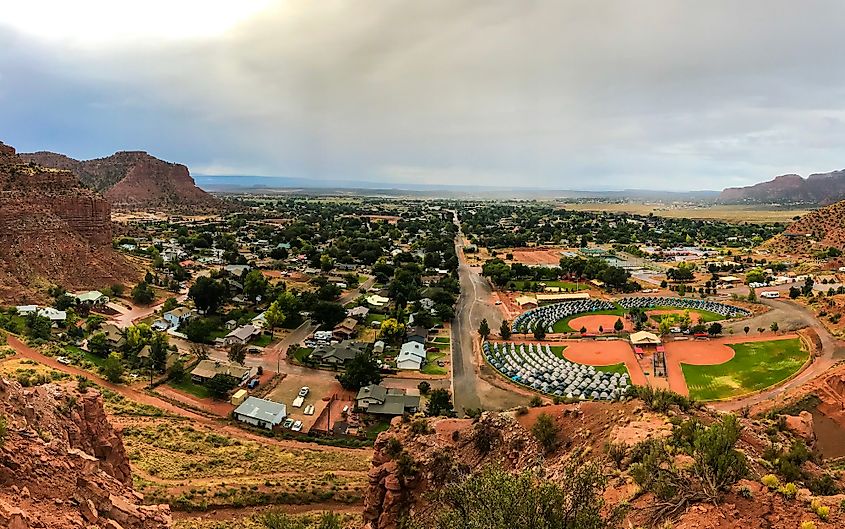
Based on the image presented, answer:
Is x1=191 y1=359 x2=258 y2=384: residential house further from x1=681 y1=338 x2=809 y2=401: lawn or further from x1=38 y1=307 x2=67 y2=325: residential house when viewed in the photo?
x1=681 y1=338 x2=809 y2=401: lawn

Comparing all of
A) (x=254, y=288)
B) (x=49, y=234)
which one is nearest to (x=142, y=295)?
(x=254, y=288)

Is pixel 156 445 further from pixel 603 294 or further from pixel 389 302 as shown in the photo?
pixel 603 294

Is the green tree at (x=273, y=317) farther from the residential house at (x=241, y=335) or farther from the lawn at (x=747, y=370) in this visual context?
the lawn at (x=747, y=370)

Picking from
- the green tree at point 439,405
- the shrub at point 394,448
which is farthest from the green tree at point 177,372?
the shrub at point 394,448

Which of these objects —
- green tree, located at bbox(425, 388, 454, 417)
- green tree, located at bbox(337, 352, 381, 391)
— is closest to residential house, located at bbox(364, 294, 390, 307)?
green tree, located at bbox(337, 352, 381, 391)

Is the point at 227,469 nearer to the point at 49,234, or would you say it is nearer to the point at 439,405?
the point at 439,405

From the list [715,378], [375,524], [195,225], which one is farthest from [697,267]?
[195,225]
